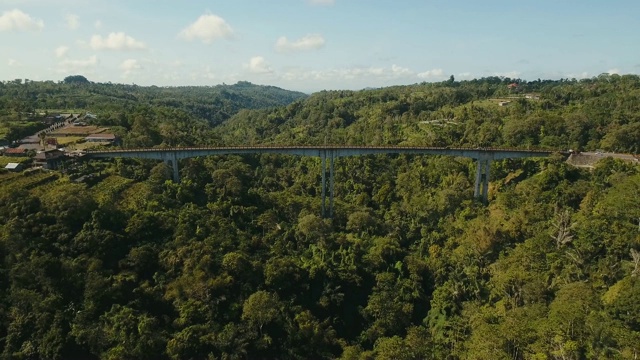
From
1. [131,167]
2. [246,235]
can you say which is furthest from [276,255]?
[131,167]

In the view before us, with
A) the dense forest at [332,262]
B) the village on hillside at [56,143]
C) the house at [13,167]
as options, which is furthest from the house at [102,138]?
the house at [13,167]

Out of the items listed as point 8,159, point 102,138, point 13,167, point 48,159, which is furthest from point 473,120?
point 8,159

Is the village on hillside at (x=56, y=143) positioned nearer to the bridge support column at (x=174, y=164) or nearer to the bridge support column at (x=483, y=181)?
the bridge support column at (x=174, y=164)

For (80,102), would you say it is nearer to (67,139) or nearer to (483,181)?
(67,139)

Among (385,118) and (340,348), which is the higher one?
(385,118)

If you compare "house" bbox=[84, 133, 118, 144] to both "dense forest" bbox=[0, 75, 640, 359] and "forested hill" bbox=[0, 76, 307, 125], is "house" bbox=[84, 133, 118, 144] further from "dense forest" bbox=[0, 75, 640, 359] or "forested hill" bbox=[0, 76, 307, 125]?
"forested hill" bbox=[0, 76, 307, 125]

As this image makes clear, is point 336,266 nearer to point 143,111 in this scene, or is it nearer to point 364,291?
point 364,291
